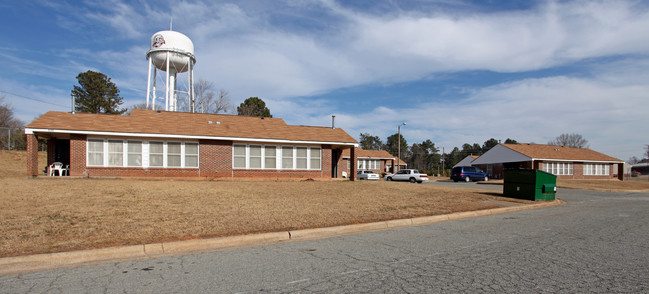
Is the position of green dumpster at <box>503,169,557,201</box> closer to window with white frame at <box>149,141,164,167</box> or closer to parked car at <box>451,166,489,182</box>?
window with white frame at <box>149,141,164,167</box>

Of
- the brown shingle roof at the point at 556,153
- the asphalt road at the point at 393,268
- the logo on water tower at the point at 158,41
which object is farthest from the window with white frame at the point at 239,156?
the brown shingle roof at the point at 556,153

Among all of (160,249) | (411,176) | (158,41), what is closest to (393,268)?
(160,249)

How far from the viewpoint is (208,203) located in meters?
11.4

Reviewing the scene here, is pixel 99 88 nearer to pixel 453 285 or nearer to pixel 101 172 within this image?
pixel 101 172

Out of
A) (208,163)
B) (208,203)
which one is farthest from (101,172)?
(208,203)

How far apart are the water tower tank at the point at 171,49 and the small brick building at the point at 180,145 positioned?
8.89 meters

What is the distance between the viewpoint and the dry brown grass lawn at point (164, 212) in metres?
7.05

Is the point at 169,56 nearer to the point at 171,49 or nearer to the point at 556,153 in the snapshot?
the point at 171,49

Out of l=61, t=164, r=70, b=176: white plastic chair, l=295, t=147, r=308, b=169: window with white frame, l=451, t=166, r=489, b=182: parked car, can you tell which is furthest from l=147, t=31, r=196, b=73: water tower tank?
l=451, t=166, r=489, b=182: parked car

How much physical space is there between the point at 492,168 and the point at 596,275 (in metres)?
48.5

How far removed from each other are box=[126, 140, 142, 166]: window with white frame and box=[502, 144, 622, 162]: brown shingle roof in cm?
3912

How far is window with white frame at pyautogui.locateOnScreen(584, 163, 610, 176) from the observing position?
46.7 meters

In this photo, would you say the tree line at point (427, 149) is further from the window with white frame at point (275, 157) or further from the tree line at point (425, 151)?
the window with white frame at point (275, 157)

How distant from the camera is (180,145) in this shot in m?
21.4
